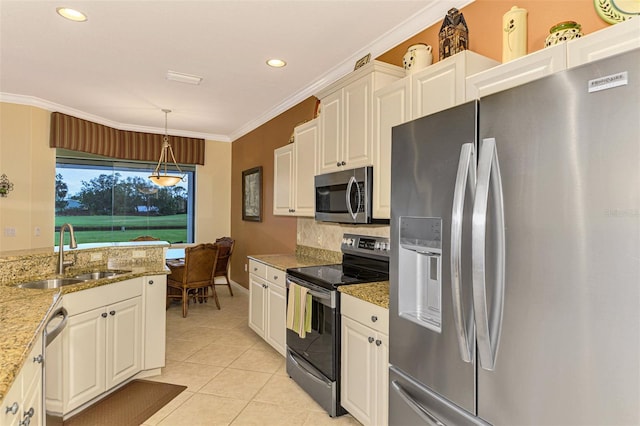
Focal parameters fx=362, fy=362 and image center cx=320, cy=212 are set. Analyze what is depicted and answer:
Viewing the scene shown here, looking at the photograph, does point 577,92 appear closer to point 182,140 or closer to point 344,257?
point 344,257

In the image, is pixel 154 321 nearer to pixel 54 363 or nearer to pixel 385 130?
pixel 54 363

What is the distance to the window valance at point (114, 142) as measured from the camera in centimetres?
489

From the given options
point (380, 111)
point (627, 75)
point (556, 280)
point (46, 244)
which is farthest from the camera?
point (46, 244)

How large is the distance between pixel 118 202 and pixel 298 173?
163 inches

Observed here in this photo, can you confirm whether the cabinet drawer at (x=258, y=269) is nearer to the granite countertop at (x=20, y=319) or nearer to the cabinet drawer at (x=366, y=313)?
the granite countertop at (x=20, y=319)

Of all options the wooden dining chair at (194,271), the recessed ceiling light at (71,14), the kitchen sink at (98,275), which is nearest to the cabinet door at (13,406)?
the kitchen sink at (98,275)

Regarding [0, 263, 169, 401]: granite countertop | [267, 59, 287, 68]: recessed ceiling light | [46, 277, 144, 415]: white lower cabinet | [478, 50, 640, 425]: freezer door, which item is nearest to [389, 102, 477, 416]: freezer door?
[478, 50, 640, 425]: freezer door

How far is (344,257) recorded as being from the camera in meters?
3.21

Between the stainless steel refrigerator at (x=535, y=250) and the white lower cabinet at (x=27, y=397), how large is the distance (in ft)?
4.66

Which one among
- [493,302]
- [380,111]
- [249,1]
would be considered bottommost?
[493,302]

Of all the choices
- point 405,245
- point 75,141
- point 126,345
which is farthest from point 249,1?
point 75,141

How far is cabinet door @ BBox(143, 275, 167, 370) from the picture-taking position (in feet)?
9.48

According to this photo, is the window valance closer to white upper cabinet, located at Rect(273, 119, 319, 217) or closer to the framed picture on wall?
the framed picture on wall

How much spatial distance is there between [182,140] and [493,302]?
616cm
